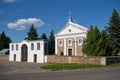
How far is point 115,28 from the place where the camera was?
58.5 m

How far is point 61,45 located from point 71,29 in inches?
198

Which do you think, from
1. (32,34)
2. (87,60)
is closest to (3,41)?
Answer: (32,34)

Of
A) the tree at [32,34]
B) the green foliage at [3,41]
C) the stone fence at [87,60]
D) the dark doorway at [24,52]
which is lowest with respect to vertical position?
the stone fence at [87,60]

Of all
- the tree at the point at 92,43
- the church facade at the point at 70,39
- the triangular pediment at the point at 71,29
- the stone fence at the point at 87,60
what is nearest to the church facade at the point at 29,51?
the church facade at the point at 70,39

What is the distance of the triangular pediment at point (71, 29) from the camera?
60.0 metres

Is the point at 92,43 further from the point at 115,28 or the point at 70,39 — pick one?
the point at 70,39

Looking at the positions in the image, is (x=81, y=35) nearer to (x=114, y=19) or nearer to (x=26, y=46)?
(x=114, y=19)

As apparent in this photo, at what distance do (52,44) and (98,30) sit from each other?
1770 inches

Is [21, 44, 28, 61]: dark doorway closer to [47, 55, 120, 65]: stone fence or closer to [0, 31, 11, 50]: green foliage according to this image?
[47, 55, 120, 65]: stone fence

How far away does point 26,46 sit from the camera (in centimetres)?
6531

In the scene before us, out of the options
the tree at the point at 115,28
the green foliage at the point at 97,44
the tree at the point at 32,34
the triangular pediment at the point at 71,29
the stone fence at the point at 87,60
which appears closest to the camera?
the stone fence at the point at 87,60

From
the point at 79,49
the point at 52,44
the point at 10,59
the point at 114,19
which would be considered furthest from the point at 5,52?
the point at 114,19

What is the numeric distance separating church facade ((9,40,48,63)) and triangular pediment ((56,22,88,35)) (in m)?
6.51

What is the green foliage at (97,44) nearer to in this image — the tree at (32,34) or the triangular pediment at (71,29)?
the triangular pediment at (71,29)
